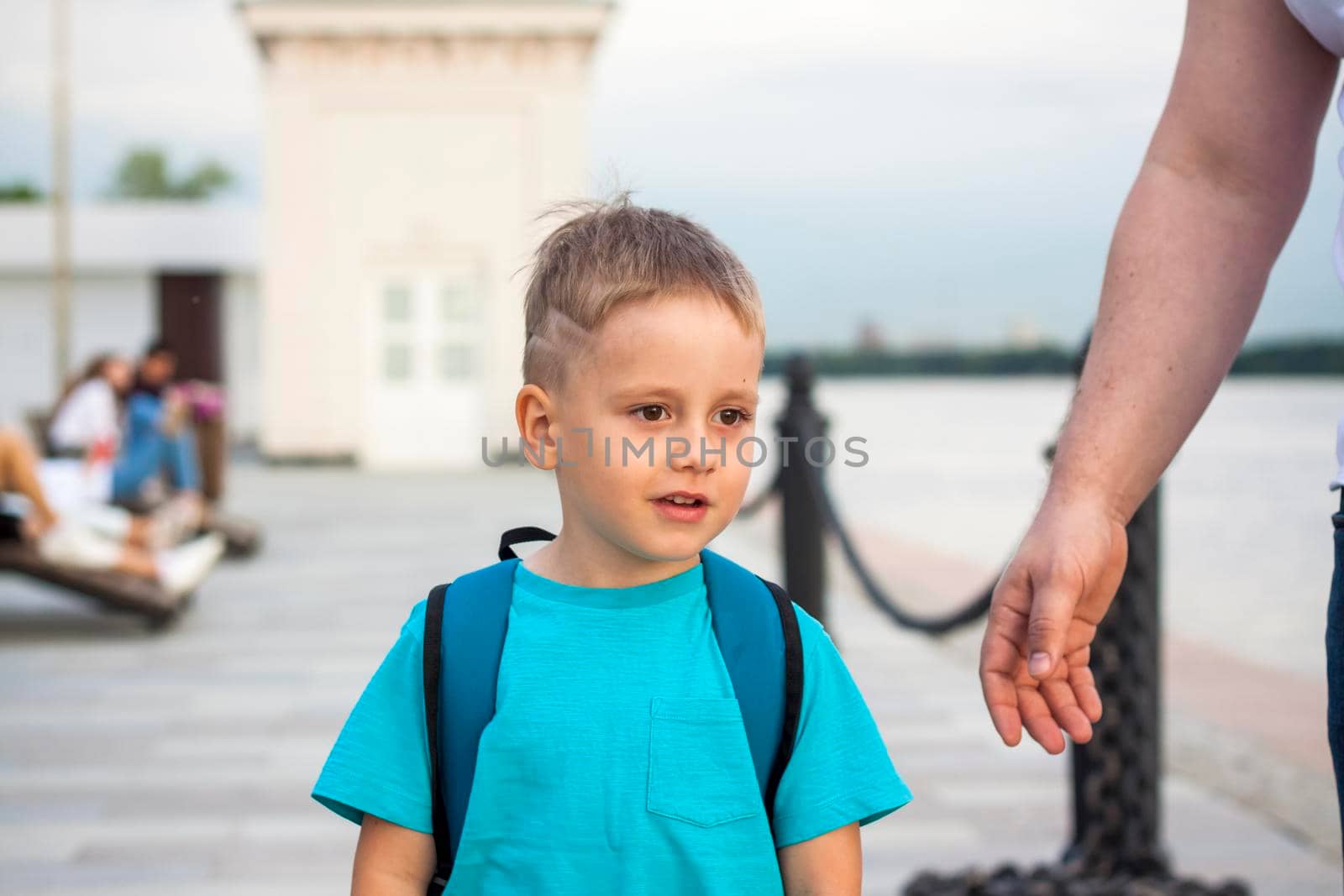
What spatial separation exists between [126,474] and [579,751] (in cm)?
846

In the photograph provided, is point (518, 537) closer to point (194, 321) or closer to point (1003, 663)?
point (1003, 663)

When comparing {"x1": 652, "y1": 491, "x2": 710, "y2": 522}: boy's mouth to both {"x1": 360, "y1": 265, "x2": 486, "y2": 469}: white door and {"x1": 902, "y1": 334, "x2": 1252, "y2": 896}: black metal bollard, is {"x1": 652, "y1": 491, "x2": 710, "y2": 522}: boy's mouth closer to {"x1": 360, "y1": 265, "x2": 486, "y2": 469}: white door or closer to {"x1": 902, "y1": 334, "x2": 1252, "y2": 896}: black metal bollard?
{"x1": 902, "y1": 334, "x2": 1252, "y2": 896}: black metal bollard

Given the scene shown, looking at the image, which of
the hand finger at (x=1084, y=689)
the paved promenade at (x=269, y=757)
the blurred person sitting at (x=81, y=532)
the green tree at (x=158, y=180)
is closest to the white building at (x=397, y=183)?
the paved promenade at (x=269, y=757)

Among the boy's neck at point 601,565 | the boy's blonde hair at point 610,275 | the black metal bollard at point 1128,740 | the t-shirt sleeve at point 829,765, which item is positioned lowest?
the black metal bollard at point 1128,740

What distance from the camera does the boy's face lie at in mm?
1199

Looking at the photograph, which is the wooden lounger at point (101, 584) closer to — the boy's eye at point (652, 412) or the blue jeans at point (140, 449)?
the blue jeans at point (140, 449)

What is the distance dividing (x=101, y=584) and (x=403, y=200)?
40.5ft

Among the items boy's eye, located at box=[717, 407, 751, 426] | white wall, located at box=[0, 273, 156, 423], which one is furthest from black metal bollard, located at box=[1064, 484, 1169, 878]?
white wall, located at box=[0, 273, 156, 423]

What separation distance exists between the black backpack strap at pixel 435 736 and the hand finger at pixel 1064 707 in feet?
1.88

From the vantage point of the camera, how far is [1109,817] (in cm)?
323

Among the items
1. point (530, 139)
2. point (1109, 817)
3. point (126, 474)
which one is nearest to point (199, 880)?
point (1109, 817)

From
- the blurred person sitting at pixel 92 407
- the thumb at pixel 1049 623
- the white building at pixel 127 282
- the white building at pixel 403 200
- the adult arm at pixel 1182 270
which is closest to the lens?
the thumb at pixel 1049 623

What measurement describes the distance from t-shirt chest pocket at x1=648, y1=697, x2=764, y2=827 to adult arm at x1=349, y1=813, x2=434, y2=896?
0.23 meters

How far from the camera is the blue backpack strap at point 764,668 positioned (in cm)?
124
